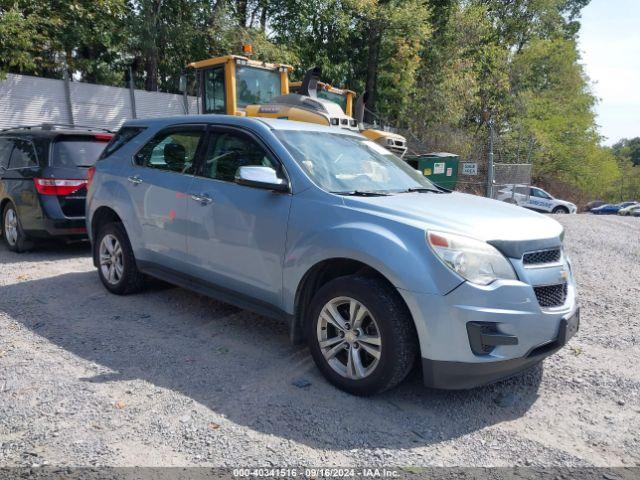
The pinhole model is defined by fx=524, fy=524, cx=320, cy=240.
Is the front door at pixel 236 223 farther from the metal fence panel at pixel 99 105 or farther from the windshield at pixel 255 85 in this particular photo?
the metal fence panel at pixel 99 105

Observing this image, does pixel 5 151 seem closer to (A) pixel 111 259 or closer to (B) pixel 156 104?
(A) pixel 111 259

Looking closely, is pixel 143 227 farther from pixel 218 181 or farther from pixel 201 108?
pixel 201 108

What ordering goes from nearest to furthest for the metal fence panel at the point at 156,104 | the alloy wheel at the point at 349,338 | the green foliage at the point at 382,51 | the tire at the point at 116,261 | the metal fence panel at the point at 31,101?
the alloy wheel at the point at 349,338 < the tire at the point at 116,261 < the metal fence panel at the point at 31,101 < the green foliage at the point at 382,51 < the metal fence panel at the point at 156,104

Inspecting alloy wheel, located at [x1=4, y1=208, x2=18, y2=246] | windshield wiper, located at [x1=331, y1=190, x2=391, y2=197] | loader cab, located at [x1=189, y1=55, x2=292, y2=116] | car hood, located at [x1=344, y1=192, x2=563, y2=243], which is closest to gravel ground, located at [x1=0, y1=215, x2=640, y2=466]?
car hood, located at [x1=344, y1=192, x2=563, y2=243]

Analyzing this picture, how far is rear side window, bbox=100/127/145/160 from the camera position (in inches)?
218

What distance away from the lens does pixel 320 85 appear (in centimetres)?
1250

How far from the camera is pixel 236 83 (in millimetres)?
10766

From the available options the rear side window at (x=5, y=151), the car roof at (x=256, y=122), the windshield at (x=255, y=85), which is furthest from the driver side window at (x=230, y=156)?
the windshield at (x=255, y=85)

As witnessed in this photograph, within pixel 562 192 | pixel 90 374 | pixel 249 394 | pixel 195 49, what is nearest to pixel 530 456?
pixel 249 394

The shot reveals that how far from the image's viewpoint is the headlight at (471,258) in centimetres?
308

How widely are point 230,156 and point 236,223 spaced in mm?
672

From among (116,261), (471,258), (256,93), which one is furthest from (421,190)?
(256,93)

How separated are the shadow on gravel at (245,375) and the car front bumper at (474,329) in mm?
319

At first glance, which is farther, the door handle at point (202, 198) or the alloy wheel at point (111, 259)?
the alloy wheel at point (111, 259)
